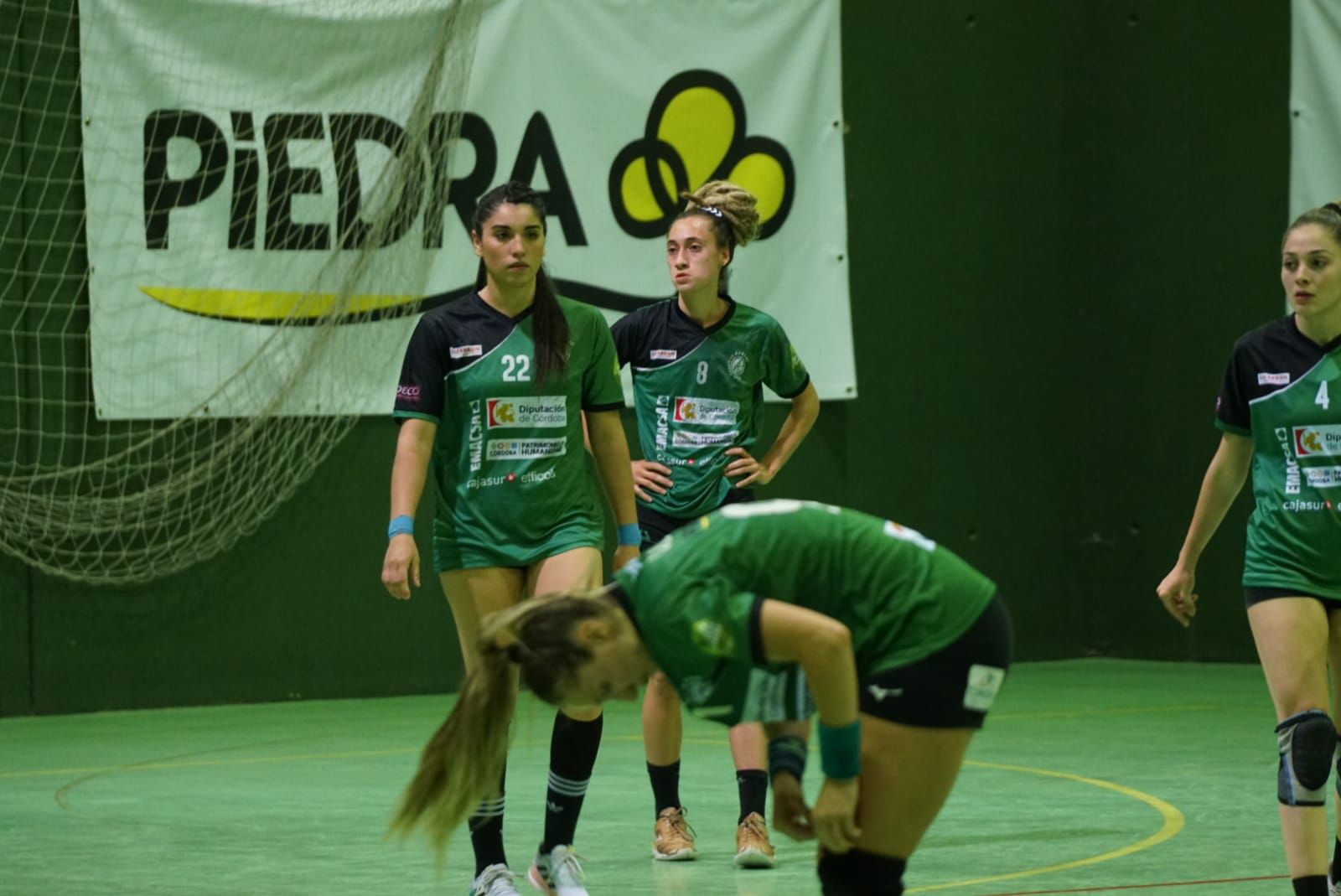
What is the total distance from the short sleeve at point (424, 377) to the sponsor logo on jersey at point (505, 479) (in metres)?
0.20

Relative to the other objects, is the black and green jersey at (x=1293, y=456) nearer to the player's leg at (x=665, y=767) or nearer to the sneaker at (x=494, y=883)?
the player's leg at (x=665, y=767)

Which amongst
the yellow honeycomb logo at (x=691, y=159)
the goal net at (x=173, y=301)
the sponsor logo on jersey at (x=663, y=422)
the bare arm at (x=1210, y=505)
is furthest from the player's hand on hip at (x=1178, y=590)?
the yellow honeycomb logo at (x=691, y=159)

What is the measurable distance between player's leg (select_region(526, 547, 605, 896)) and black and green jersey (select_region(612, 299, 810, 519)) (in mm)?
1037

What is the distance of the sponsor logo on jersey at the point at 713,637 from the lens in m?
3.72

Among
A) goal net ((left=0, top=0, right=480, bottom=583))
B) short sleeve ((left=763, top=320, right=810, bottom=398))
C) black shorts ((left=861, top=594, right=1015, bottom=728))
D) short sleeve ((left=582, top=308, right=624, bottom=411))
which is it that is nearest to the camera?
black shorts ((left=861, top=594, right=1015, bottom=728))

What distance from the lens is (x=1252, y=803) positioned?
24.6 feet

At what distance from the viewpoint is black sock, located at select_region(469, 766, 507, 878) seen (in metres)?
5.70

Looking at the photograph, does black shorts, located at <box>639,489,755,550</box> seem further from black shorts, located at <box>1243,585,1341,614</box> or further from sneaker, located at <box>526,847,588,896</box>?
black shorts, located at <box>1243,585,1341,614</box>

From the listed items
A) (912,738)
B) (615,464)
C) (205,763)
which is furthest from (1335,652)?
(205,763)

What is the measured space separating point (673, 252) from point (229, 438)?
386 centimetres

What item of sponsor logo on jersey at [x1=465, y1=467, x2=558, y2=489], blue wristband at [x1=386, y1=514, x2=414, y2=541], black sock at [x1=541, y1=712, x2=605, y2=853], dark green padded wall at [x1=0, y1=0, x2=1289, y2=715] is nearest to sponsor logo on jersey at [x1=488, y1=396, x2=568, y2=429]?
sponsor logo on jersey at [x1=465, y1=467, x2=558, y2=489]

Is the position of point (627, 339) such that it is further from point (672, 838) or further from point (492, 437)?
point (672, 838)

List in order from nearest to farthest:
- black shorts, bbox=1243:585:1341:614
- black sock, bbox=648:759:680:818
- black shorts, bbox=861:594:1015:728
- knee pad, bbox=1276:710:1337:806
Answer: black shorts, bbox=861:594:1015:728, knee pad, bbox=1276:710:1337:806, black shorts, bbox=1243:585:1341:614, black sock, bbox=648:759:680:818

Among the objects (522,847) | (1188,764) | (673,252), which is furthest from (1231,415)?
(1188,764)
